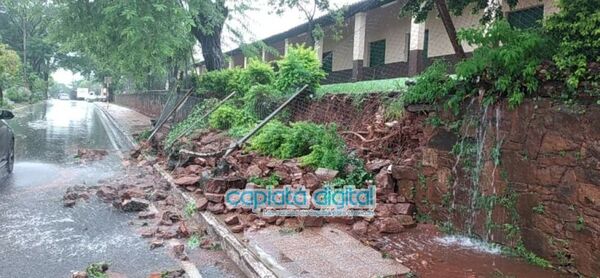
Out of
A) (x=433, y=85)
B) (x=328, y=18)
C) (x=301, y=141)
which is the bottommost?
(x=301, y=141)

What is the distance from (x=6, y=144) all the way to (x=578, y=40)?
9.44m

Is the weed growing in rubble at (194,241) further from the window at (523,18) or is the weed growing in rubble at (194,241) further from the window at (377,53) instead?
the window at (377,53)

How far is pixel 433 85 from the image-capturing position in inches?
214

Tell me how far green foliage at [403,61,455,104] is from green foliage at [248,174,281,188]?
2230 millimetres

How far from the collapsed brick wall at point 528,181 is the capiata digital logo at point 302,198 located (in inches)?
31.6

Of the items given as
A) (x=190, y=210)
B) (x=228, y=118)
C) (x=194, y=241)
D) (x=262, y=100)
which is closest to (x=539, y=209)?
(x=194, y=241)

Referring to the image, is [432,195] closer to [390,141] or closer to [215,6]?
[390,141]

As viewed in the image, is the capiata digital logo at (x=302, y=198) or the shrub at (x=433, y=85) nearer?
the shrub at (x=433, y=85)

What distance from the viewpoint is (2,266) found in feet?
14.1

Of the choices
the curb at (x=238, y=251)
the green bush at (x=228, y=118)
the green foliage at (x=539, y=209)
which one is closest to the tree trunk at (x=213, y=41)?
the green bush at (x=228, y=118)

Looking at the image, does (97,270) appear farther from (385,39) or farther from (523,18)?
(385,39)

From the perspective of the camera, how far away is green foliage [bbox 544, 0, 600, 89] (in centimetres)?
371

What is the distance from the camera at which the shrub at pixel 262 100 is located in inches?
423

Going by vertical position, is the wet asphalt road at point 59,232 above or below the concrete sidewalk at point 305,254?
below
